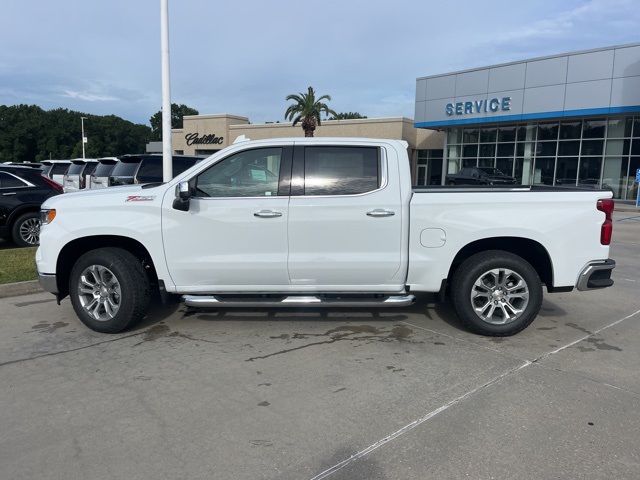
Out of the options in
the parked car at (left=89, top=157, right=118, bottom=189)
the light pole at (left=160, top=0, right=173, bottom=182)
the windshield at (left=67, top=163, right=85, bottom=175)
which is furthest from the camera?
the windshield at (left=67, top=163, right=85, bottom=175)

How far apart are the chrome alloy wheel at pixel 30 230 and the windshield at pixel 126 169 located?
2408mm

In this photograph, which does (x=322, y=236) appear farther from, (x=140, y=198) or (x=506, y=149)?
(x=506, y=149)

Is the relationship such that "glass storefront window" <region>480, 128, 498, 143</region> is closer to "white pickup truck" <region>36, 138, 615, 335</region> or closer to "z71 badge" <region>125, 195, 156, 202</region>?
"white pickup truck" <region>36, 138, 615, 335</region>

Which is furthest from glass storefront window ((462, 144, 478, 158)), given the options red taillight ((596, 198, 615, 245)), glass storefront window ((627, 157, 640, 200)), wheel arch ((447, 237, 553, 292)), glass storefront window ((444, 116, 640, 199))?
red taillight ((596, 198, 615, 245))

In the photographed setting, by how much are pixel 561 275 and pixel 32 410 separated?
473 cm

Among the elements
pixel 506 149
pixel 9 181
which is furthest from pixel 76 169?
pixel 506 149

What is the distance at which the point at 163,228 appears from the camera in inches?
202

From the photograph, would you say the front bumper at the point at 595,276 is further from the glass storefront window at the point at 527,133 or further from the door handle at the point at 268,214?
the glass storefront window at the point at 527,133

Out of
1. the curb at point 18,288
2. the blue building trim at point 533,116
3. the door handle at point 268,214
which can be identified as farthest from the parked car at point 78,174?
the blue building trim at point 533,116

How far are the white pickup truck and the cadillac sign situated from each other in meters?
27.9

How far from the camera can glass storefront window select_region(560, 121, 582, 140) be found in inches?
1153

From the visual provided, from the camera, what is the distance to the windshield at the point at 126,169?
12.3 meters

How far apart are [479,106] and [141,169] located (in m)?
24.9

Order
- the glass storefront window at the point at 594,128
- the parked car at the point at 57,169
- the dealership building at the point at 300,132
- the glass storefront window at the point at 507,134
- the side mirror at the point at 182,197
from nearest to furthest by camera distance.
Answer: the side mirror at the point at 182,197, the parked car at the point at 57,169, the glass storefront window at the point at 594,128, the glass storefront window at the point at 507,134, the dealership building at the point at 300,132
